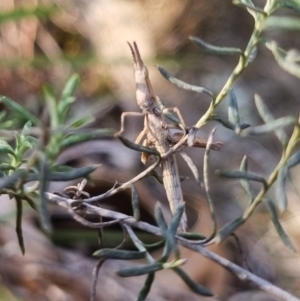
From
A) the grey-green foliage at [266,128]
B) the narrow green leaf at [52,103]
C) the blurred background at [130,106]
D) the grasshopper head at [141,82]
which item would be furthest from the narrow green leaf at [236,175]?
the blurred background at [130,106]

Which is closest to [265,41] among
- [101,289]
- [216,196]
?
[101,289]

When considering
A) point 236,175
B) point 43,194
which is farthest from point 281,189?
point 43,194

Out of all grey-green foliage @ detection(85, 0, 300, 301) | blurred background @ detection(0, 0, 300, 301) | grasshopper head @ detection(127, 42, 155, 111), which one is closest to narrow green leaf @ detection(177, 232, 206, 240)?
grey-green foliage @ detection(85, 0, 300, 301)

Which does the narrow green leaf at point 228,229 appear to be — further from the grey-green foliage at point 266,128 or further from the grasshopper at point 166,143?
the grasshopper at point 166,143

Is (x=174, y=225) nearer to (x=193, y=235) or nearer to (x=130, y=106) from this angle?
(x=193, y=235)

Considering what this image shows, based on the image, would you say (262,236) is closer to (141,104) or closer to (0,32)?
(141,104)
